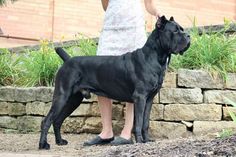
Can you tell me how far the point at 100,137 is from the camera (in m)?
6.00

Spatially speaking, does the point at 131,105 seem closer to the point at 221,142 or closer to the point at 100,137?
the point at 100,137

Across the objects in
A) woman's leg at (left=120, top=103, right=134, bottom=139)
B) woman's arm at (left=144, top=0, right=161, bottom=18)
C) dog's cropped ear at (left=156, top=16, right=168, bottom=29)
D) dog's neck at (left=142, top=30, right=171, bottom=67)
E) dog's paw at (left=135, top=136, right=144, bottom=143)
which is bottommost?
dog's paw at (left=135, top=136, right=144, bottom=143)

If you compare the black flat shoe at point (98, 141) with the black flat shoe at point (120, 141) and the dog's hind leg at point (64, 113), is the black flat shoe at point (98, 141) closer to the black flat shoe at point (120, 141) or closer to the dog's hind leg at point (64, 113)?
the black flat shoe at point (120, 141)

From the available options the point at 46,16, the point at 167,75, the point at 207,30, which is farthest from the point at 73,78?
the point at 46,16

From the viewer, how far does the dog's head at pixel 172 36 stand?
535 centimetres

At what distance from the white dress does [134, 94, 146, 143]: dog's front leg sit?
0.72 meters

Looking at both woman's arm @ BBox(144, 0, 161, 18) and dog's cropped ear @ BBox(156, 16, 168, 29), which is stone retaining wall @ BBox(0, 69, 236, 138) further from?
dog's cropped ear @ BBox(156, 16, 168, 29)

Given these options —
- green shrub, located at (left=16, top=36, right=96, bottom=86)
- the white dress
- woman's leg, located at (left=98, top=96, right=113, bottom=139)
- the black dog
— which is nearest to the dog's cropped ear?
the black dog

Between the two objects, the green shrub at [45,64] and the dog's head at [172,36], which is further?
the green shrub at [45,64]

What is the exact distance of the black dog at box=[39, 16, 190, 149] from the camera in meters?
5.39

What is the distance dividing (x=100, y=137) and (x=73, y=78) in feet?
2.45

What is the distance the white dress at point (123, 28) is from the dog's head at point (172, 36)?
0.54m

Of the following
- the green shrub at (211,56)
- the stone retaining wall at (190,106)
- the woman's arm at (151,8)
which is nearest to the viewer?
the woman's arm at (151,8)

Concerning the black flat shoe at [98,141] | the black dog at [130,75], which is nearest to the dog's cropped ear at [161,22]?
the black dog at [130,75]
